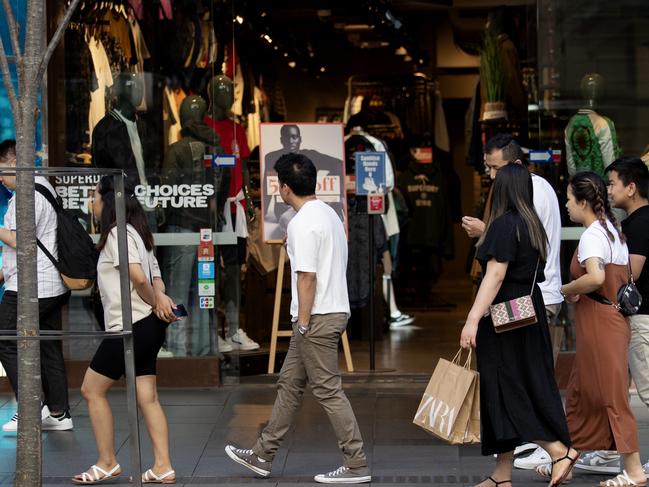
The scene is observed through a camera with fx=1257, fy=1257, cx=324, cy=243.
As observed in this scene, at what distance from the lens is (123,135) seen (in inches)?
391

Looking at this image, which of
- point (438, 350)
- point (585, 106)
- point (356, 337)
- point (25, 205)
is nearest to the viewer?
point (25, 205)

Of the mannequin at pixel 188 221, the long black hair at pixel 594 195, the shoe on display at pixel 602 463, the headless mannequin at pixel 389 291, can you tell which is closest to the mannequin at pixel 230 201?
the mannequin at pixel 188 221

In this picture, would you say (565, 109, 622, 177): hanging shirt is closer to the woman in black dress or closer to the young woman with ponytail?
the young woman with ponytail

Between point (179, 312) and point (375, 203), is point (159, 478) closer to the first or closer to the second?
point (179, 312)

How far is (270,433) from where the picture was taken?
7176 mm

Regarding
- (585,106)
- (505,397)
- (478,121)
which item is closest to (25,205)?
(505,397)

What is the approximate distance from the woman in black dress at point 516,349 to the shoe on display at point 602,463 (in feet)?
2.78

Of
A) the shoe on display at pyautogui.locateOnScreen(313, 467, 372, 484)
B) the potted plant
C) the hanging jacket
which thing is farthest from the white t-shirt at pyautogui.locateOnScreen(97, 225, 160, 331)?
the hanging jacket

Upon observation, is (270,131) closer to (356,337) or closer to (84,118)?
(84,118)

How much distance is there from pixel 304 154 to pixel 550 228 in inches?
125

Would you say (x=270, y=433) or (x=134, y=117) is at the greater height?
(x=134, y=117)

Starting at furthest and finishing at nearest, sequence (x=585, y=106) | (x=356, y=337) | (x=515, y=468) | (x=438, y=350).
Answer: (x=356, y=337) → (x=438, y=350) → (x=585, y=106) → (x=515, y=468)

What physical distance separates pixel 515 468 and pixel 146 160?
4051 mm

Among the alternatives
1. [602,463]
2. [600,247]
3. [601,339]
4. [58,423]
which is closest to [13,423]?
[58,423]
